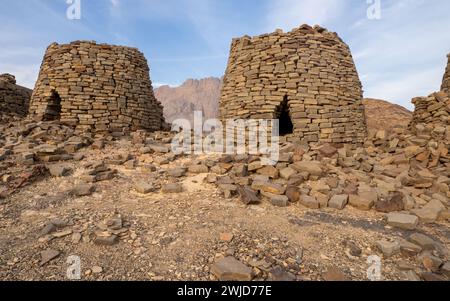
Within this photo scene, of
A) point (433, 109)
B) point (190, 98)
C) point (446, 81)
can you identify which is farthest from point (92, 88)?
point (190, 98)

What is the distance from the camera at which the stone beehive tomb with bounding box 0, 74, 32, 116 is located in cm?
1291

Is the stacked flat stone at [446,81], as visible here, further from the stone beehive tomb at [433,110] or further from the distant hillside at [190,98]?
the distant hillside at [190,98]

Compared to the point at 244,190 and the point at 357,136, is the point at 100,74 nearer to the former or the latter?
the point at 244,190

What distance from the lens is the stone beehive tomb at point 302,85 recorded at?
7379mm

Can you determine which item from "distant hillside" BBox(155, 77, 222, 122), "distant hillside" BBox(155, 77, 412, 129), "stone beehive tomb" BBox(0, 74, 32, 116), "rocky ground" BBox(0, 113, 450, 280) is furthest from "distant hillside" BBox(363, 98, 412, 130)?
"distant hillside" BBox(155, 77, 222, 122)

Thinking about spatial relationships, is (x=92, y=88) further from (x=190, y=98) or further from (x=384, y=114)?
(x=190, y=98)

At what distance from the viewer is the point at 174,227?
373cm

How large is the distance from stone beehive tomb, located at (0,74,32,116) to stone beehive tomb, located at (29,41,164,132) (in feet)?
15.6

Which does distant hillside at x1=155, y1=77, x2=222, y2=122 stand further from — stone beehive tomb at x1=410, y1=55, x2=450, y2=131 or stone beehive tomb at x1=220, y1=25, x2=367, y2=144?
stone beehive tomb at x1=410, y1=55, x2=450, y2=131

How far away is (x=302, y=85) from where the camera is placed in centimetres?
740

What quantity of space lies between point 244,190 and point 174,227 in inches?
53.5

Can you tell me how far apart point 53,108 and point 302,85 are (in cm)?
773

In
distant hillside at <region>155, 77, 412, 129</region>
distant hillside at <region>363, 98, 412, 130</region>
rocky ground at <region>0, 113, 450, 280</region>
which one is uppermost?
distant hillside at <region>155, 77, 412, 129</region>
